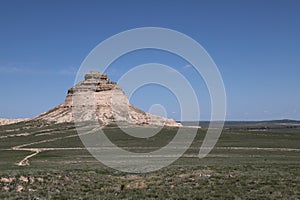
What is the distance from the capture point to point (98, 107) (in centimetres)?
13875

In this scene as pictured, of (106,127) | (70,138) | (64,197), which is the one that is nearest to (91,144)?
(70,138)

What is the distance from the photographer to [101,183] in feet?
97.0

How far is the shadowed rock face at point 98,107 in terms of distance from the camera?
441ft

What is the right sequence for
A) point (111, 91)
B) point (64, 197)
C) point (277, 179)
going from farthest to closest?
point (111, 91), point (277, 179), point (64, 197)

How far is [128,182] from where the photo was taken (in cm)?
3050

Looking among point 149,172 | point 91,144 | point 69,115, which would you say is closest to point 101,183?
point 149,172

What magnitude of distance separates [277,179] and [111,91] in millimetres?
119477

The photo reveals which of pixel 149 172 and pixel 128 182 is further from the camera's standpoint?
pixel 149 172

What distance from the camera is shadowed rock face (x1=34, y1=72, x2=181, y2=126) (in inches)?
5290

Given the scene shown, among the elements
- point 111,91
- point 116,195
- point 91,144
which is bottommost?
point 116,195

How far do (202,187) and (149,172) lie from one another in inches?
391

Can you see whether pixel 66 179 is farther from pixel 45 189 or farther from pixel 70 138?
pixel 70 138

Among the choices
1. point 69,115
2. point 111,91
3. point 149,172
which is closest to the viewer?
point 149,172

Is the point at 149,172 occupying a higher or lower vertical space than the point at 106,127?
lower
